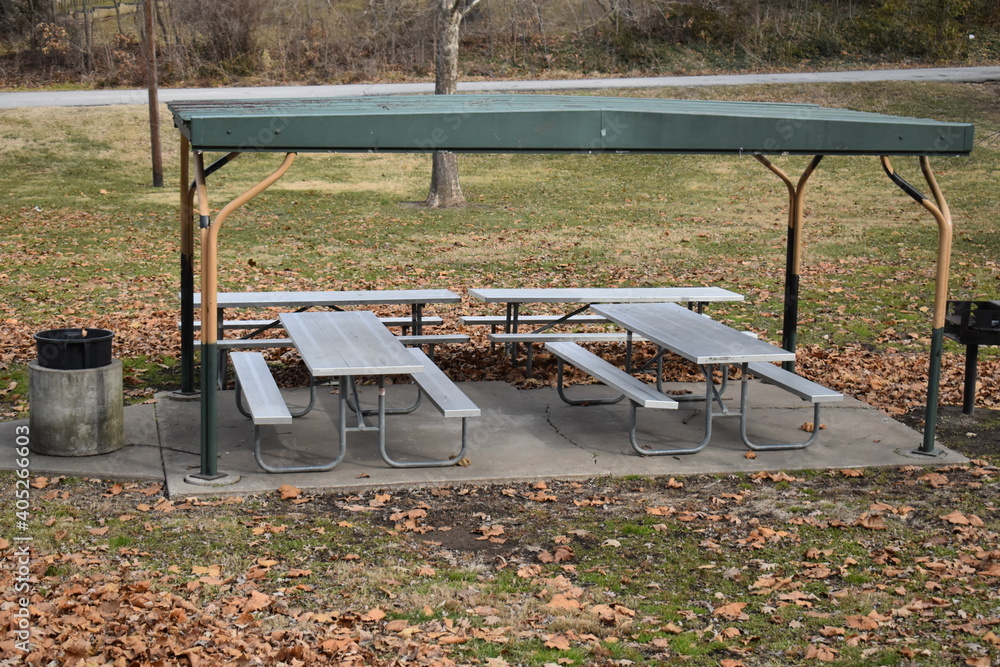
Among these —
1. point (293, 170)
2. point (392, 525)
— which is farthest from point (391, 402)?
point (293, 170)

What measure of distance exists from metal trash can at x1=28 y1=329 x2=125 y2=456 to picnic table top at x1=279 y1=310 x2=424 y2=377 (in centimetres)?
121

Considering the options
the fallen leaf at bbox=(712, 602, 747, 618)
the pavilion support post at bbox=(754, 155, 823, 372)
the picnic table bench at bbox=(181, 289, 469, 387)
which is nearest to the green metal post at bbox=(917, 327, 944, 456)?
the pavilion support post at bbox=(754, 155, 823, 372)

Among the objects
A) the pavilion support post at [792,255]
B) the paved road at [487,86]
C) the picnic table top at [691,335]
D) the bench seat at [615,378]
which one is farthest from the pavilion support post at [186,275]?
the paved road at [487,86]

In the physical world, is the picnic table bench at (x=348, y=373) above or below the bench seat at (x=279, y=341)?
above

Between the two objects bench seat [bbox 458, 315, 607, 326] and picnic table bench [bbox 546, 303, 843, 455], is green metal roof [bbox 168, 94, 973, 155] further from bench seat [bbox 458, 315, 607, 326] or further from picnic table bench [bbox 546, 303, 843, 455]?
bench seat [bbox 458, 315, 607, 326]

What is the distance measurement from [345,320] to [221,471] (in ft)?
6.20

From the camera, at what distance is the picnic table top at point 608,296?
9.47 m

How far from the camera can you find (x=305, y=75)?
2838 cm

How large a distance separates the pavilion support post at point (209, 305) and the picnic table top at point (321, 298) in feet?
7.62

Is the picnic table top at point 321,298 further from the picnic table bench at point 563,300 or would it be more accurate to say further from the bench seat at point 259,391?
the bench seat at point 259,391

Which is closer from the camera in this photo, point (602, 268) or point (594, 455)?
point (594, 455)

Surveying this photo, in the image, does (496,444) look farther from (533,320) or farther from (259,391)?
(533,320)

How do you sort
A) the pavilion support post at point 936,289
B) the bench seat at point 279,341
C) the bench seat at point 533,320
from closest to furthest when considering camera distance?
1. the pavilion support post at point 936,289
2. the bench seat at point 279,341
3. the bench seat at point 533,320

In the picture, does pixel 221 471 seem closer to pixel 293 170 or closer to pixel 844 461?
pixel 844 461
